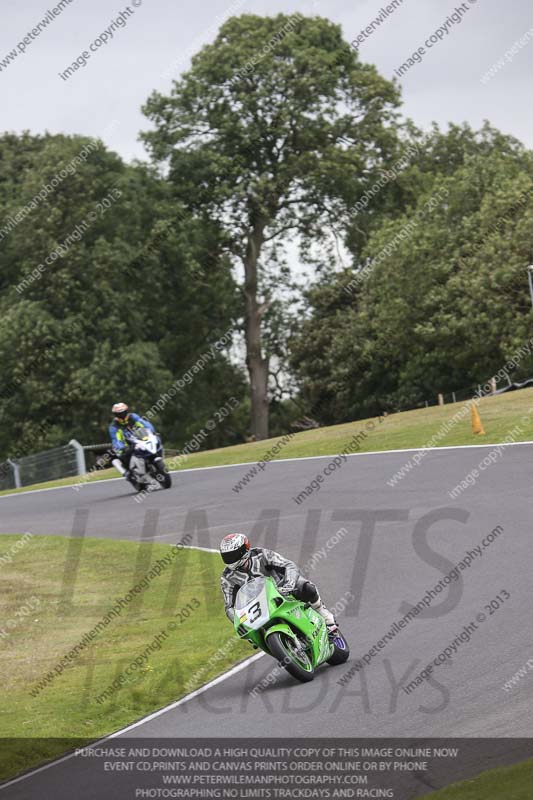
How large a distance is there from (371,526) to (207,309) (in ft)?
130

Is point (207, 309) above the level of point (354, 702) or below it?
above

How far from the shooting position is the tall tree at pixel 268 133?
2063 inches

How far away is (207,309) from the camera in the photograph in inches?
2255

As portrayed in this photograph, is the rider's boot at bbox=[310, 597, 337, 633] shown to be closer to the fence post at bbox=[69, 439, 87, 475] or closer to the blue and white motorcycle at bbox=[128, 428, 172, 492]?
the blue and white motorcycle at bbox=[128, 428, 172, 492]

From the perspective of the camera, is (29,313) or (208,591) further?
(29,313)

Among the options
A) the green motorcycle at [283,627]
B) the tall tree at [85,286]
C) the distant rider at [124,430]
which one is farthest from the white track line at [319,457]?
the green motorcycle at [283,627]

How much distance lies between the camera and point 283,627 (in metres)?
10.5

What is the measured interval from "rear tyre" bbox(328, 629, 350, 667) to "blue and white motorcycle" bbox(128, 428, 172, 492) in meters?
14.1

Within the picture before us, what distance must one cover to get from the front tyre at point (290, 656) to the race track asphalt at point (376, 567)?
0.11 meters

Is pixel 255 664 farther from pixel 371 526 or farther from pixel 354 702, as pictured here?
pixel 371 526

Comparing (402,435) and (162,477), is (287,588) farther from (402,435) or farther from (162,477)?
(402,435)

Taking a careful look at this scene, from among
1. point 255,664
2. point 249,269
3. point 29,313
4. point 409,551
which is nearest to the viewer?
point 255,664

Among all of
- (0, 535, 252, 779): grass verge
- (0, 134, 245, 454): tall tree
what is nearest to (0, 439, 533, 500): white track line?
(0, 535, 252, 779): grass verge
